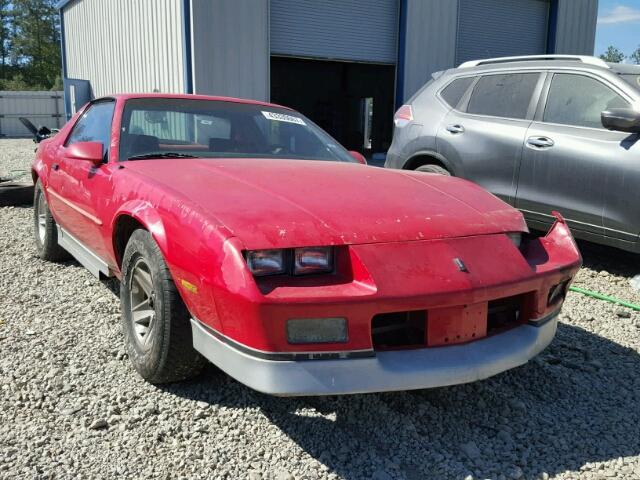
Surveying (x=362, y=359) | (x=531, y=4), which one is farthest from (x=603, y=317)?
(x=531, y=4)

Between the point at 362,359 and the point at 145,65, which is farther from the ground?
the point at 145,65

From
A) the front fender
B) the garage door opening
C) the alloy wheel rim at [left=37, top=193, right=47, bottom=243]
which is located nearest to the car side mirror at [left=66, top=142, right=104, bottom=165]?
the front fender

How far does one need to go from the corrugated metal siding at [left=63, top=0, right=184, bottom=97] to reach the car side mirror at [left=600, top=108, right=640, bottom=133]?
860cm

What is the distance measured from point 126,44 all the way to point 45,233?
33.6ft

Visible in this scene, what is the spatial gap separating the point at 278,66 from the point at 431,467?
22.5 metres

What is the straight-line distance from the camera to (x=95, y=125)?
13.0 ft

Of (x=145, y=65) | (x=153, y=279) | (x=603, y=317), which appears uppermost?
(x=145, y=65)

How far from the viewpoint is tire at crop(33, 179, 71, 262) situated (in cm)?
473

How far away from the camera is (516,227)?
264 centimetres

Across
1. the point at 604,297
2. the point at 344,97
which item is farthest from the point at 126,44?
the point at 604,297

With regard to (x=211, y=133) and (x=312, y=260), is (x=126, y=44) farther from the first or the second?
(x=312, y=260)

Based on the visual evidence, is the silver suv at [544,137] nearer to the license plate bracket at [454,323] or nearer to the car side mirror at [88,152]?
the license plate bracket at [454,323]

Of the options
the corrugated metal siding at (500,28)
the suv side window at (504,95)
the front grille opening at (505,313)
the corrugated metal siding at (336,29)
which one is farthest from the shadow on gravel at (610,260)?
the corrugated metal siding at (500,28)

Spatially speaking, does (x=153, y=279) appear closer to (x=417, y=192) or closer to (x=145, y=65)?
(x=417, y=192)
